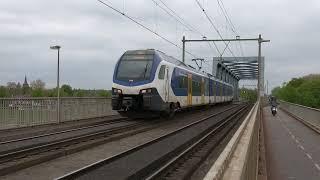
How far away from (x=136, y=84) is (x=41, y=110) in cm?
464

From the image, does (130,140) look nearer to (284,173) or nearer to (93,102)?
(284,173)

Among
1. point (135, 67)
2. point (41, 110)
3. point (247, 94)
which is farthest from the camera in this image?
point (247, 94)

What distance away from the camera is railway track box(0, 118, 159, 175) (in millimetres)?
12641

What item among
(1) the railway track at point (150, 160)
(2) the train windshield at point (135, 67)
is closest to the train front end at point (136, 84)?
(2) the train windshield at point (135, 67)

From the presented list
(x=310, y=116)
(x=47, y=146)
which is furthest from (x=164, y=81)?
(x=47, y=146)

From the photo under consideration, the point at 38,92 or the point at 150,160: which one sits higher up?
the point at 38,92

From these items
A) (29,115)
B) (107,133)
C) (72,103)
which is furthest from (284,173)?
(72,103)

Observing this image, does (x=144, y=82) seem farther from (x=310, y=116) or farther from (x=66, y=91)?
(x=66, y=91)

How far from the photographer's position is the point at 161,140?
19219 millimetres

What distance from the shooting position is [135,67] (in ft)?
88.5

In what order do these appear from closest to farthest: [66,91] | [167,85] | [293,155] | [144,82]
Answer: [293,155] → [144,82] → [167,85] → [66,91]

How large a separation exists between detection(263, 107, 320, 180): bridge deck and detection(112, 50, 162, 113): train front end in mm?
5890

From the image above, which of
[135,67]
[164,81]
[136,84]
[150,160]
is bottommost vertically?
[150,160]

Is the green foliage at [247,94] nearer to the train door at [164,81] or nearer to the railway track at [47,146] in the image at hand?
the train door at [164,81]
